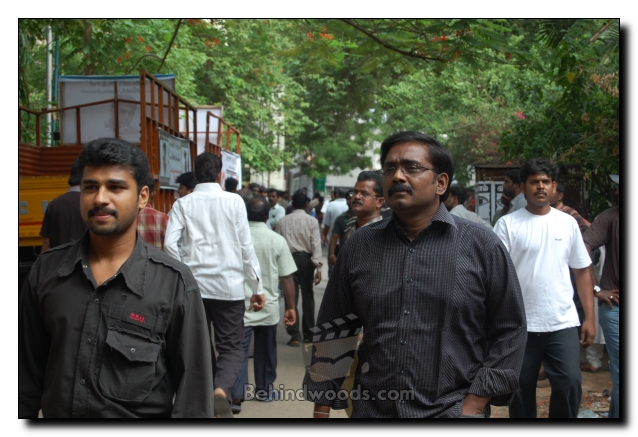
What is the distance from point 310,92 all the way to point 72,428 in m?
29.8

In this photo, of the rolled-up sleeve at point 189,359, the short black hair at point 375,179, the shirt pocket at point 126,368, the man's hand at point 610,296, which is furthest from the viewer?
the short black hair at point 375,179

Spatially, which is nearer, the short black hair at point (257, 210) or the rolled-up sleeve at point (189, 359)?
the rolled-up sleeve at point (189, 359)

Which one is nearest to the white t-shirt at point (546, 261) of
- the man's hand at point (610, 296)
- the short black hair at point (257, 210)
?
the man's hand at point (610, 296)

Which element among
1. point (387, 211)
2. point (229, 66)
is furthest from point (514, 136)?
point (229, 66)

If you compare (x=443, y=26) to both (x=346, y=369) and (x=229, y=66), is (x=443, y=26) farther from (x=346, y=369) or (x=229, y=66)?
(x=229, y=66)

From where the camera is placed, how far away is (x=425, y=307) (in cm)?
303

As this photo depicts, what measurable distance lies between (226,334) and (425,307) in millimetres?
3256

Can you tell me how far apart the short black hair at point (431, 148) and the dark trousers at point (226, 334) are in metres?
3.09

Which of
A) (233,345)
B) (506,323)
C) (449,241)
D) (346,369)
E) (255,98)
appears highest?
(255,98)

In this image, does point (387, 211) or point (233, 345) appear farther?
point (387, 211)

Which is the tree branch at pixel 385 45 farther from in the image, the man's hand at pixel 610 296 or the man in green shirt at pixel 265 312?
the man's hand at pixel 610 296

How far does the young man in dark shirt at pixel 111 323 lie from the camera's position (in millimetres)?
2691

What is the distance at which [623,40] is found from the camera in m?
5.15

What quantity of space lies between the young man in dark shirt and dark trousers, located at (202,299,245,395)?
313cm
